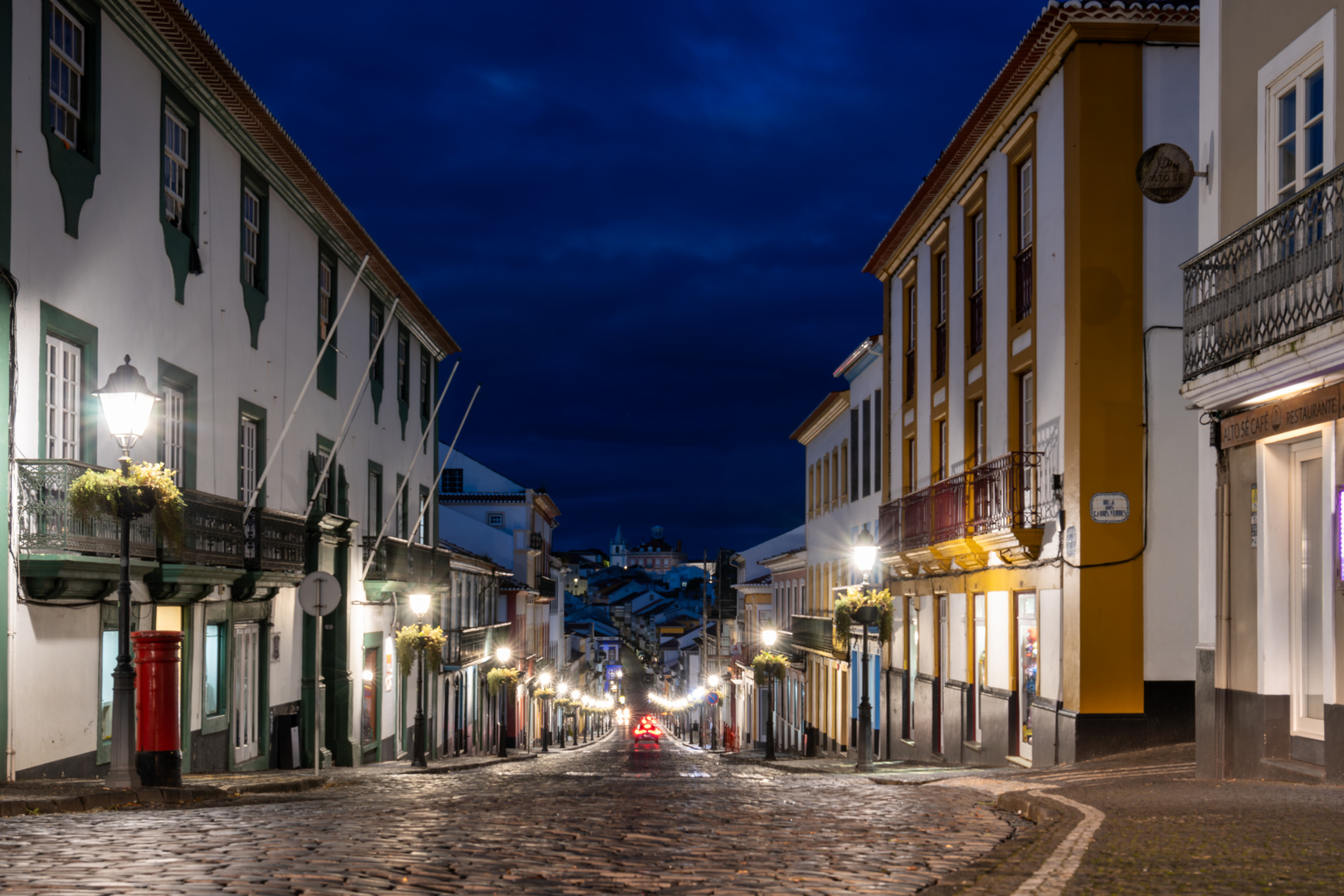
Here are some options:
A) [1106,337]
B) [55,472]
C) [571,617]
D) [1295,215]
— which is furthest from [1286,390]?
[571,617]

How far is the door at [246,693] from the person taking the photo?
20984 millimetres

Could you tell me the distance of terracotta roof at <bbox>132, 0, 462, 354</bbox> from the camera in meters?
17.1

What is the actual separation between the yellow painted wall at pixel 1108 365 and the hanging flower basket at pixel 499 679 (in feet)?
97.5

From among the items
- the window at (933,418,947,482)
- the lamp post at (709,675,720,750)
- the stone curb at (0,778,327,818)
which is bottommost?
the lamp post at (709,675,720,750)

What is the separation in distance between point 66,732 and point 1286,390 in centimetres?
1268

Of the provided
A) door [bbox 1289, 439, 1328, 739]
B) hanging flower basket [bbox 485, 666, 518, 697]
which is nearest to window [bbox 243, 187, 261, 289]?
door [bbox 1289, 439, 1328, 739]

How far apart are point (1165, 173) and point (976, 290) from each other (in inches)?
377

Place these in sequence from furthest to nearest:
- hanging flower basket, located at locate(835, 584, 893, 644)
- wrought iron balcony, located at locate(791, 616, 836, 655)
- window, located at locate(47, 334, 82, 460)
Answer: wrought iron balcony, located at locate(791, 616, 836, 655) < hanging flower basket, located at locate(835, 584, 893, 644) < window, located at locate(47, 334, 82, 460)

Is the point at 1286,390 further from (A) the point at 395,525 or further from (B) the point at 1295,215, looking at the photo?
(A) the point at 395,525

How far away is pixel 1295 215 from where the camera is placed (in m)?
11.5

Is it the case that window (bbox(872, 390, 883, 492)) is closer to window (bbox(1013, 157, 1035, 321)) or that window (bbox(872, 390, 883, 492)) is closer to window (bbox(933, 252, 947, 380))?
window (bbox(933, 252, 947, 380))

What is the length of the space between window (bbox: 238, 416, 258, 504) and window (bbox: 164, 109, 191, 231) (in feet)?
13.1

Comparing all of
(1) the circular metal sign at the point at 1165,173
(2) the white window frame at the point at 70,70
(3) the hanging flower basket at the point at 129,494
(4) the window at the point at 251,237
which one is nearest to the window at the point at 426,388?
(4) the window at the point at 251,237

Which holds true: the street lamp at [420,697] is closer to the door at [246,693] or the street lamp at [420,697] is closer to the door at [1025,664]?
the door at [246,693]
